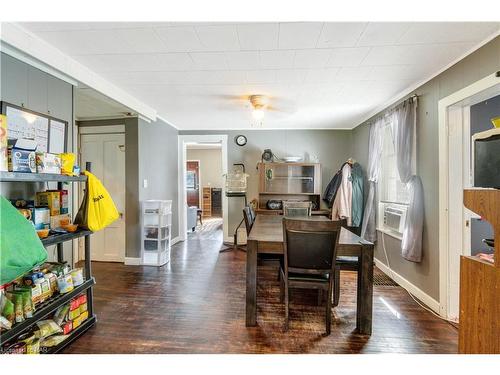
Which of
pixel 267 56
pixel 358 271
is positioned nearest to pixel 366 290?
pixel 358 271

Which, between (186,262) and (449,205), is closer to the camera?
(449,205)

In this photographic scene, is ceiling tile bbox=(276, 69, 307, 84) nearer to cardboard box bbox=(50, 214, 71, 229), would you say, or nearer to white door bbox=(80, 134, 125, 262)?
cardboard box bbox=(50, 214, 71, 229)

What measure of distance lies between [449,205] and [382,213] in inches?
52.2

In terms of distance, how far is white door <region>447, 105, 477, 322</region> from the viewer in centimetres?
210

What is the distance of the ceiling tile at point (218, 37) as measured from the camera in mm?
1637

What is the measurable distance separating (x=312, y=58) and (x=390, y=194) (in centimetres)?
229

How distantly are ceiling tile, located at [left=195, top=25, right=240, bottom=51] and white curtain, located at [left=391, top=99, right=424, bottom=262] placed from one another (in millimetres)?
2067

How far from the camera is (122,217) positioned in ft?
11.6

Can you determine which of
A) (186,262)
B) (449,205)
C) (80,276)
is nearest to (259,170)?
(186,262)

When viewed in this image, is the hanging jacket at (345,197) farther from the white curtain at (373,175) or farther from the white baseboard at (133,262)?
the white baseboard at (133,262)

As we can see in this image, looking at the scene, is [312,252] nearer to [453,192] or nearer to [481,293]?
[481,293]

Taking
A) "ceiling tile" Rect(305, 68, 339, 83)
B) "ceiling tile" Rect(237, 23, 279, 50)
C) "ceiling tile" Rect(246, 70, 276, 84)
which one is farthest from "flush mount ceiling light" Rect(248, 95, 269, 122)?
"ceiling tile" Rect(237, 23, 279, 50)

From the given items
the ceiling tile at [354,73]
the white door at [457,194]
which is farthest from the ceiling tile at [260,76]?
the white door at [457,194]
